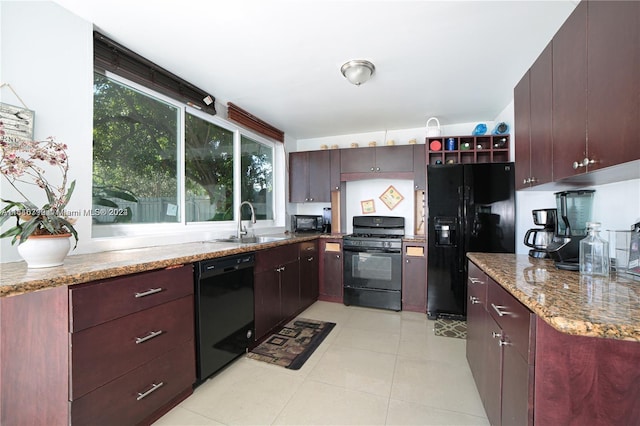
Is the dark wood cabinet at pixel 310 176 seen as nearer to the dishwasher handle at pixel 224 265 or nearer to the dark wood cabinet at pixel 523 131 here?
the dishwasher handle at pixel 224 265

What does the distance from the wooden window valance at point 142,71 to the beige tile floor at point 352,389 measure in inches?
89.2

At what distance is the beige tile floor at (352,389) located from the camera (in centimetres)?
151

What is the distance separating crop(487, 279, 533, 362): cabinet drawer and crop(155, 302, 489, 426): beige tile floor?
0.72 metres

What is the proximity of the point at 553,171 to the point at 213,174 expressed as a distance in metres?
2.80

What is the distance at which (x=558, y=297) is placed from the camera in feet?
3.01

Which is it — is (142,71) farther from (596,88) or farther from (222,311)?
(596,88)

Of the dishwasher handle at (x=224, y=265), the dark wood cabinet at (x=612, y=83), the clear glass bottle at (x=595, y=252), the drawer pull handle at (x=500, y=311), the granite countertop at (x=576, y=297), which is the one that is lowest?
the drawer pull handle at (x=500, y=311)

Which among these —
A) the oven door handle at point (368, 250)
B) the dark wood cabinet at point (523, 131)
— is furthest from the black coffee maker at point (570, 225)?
the oven door handle at point (368, 250)

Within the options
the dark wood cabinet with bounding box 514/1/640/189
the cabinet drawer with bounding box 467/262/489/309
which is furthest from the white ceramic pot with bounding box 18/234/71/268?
the dark wood cabinet with bounding box 514/1/640/189

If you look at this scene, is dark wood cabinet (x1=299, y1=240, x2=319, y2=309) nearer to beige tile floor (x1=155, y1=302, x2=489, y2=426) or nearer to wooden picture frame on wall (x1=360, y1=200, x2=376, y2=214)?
beige tile floor (x1=155, y1=302, x2=489, y2=426)

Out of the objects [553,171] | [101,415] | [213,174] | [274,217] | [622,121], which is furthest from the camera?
[274,217]

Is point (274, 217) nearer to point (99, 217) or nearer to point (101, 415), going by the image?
point (99, 217)

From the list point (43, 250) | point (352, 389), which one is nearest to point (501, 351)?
point (352, 389)

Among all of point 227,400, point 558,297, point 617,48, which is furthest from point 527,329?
point 227,400
